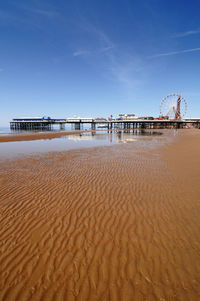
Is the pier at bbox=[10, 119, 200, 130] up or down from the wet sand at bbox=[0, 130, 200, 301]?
up

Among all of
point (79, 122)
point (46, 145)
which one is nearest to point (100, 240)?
point (46, 145)

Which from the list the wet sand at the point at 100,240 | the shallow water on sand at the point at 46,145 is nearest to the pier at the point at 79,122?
the shallow water on sand at the point at 46,145

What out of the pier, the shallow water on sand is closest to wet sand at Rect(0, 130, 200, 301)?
the shallow water on sand

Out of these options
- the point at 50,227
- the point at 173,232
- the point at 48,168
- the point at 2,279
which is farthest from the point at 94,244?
the point at 48,168

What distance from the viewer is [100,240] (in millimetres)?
3709

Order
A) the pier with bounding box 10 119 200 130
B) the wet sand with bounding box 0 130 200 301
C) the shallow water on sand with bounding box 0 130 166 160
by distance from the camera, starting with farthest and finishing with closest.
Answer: the pier with bounding box 10 119 200 130, the shallow water on sand with bounding box 0 130 166 160, the wet sand with bounding box 0 130 200 301

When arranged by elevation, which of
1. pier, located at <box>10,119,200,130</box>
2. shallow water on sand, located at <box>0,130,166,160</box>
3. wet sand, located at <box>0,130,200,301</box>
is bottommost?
wet sand, located at <box>0,130,200,301</box>

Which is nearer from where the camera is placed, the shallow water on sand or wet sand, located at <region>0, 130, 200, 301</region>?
wet sand, located at <region>0, 130, 200, 301</region>

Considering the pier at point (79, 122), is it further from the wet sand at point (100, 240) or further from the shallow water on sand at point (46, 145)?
the wet sand at point (100, 240)

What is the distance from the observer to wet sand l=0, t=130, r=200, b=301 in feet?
8.59

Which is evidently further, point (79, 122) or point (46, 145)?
point (79, 122)

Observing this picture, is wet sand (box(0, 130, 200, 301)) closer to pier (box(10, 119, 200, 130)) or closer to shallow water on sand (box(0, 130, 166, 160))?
shallow water on sand (box(0, 130, 166, 160))

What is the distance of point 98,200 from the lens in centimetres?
565

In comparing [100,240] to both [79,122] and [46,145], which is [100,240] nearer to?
[46,145]
